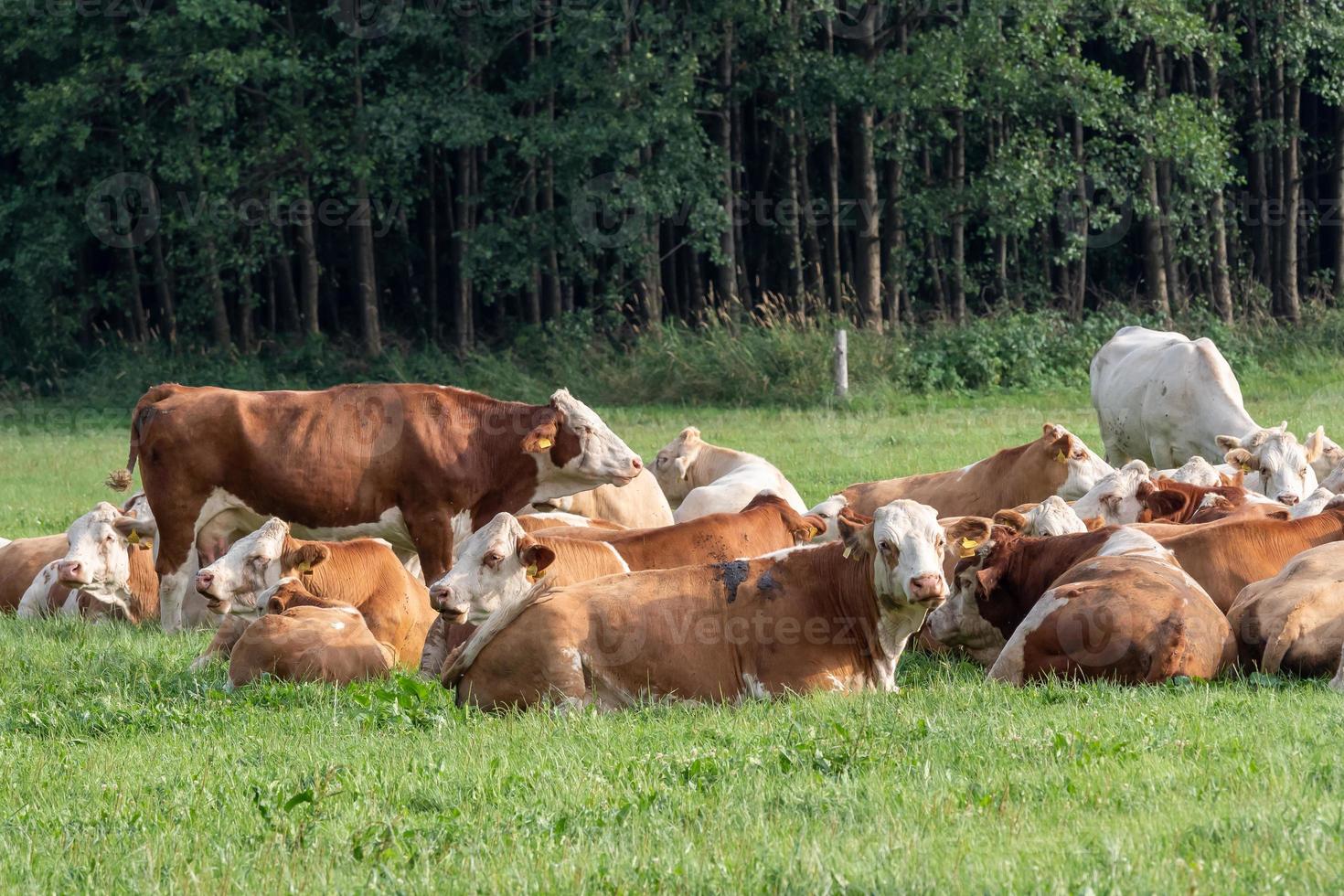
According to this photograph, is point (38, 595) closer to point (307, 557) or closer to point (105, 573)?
point (105, 573)

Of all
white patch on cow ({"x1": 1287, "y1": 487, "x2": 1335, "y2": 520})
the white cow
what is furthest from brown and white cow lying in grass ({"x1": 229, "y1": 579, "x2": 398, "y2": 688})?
white patch on cow ({"x1": 1287, "y1": 487, "x2": 1335, "y2": 520})

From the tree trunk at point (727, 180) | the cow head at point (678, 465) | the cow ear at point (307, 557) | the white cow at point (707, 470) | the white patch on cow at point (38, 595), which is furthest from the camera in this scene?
the tree trunk at point (727, 180)

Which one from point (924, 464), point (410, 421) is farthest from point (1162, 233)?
point (410, 421)

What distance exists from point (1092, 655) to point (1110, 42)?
30.6 m

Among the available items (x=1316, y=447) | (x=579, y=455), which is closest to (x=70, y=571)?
(x=579, y=455)

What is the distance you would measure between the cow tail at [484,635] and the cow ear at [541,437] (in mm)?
3883

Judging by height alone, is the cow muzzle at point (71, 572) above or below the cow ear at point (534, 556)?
below

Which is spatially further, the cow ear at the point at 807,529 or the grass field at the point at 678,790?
the cow ear at the point at 807,529

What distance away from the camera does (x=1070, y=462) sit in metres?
12.7

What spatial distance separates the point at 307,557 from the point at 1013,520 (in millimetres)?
3947

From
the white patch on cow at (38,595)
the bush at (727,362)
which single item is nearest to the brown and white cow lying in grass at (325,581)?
the white patch on cow at (38,595)

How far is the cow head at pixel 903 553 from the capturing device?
7383mm

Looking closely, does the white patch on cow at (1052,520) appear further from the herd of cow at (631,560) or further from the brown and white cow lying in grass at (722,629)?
the brown and white cow lying in grass at (722,629)

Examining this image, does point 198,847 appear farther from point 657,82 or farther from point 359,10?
point 359,10
